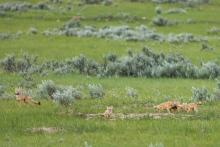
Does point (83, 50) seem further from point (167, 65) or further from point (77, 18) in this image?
point (77, 18)

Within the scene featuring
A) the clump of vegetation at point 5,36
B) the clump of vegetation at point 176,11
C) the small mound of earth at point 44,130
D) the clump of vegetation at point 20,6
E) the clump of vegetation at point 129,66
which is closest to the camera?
the small mound of earth at point 44,130

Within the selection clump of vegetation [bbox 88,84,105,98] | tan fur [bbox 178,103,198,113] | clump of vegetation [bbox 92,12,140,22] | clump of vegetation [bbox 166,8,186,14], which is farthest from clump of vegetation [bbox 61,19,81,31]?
tan fur [bbox 178,103,198,113]

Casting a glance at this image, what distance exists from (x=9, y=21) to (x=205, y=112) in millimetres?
40258

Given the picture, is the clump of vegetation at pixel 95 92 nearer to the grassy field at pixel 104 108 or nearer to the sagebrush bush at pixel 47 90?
the grassy field at pixel 104 108

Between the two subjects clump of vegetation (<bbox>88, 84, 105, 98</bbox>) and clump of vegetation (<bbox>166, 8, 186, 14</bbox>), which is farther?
clump of vegetation (<bbox>166, 8, 186, 14</bbox>)

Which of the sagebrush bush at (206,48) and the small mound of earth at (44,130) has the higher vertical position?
the small mound of earth at (44,130)

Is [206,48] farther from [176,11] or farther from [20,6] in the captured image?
[20,6]


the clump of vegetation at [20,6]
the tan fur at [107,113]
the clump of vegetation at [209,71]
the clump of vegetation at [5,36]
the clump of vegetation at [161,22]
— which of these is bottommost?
the clump of vegetation at [20,6]

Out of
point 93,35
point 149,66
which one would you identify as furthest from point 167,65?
point 93,35

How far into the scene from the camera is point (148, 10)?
59750mm

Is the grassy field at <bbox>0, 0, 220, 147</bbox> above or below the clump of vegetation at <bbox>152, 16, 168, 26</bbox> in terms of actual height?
above

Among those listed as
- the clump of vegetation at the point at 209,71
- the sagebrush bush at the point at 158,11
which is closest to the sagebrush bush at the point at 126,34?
the sagebrush bush at the point at 158,11

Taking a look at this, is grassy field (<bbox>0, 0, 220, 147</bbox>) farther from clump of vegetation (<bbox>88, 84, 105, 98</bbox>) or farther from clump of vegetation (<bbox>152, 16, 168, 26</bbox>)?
clump of vegetation (<bbox>152, 16, 168, 26</bbox>)

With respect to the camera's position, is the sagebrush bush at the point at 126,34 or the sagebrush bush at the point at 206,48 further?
the sagebrush bush at the point at 126,34
